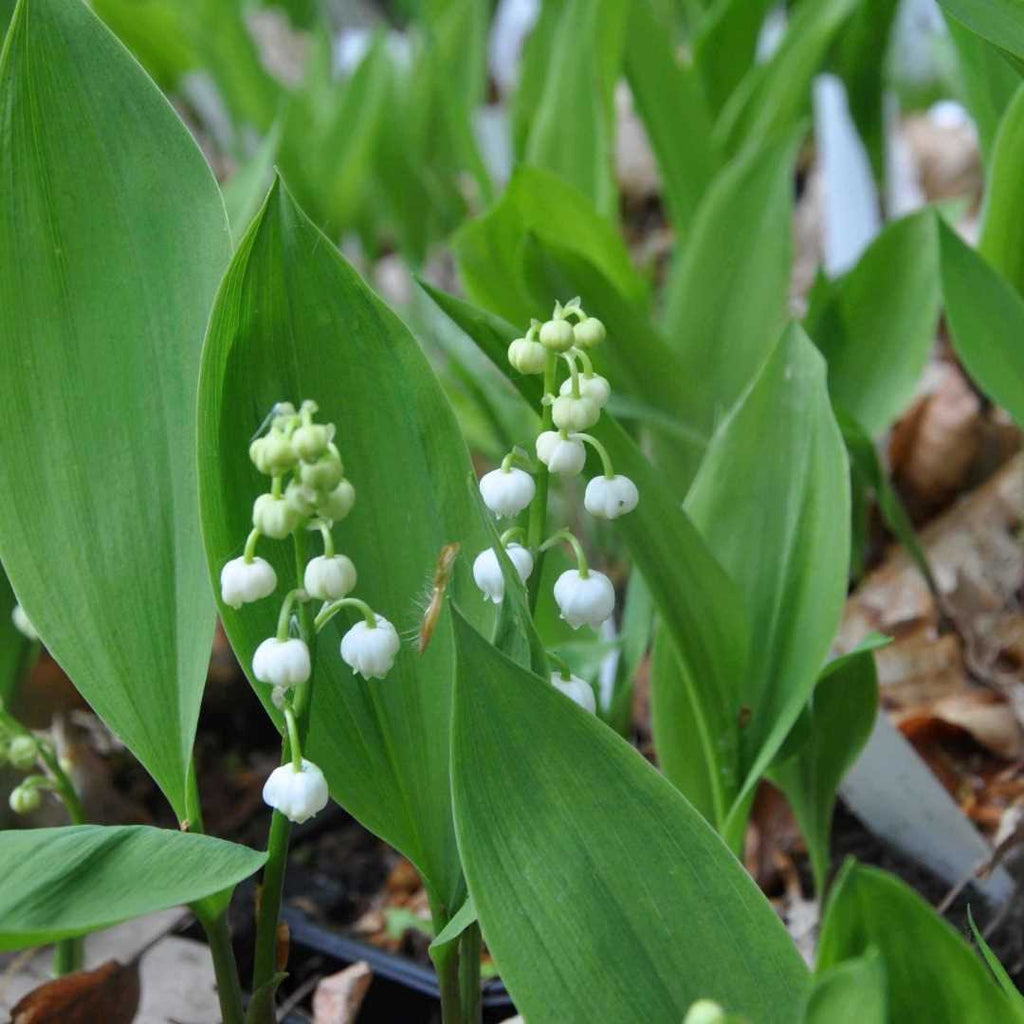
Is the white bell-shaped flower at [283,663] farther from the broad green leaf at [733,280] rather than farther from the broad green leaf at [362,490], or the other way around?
the broad green leaf at [733,280]

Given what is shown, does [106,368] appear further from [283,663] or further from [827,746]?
[827,746]

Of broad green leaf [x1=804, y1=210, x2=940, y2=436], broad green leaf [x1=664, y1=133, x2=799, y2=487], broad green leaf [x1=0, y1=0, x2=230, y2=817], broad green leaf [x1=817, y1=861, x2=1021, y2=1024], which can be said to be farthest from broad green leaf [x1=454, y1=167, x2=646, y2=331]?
broad green leaf [x1=817, y1=861, x2=1021, y2=1024]

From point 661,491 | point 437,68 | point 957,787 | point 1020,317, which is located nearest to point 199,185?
point 661,491

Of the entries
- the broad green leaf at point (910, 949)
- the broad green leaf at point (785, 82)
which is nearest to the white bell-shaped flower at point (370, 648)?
the broad green leaf at point (910, 949)

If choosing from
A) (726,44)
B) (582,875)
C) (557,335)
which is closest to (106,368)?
(557,335)

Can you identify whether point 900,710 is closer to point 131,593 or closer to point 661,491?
point 661,491
